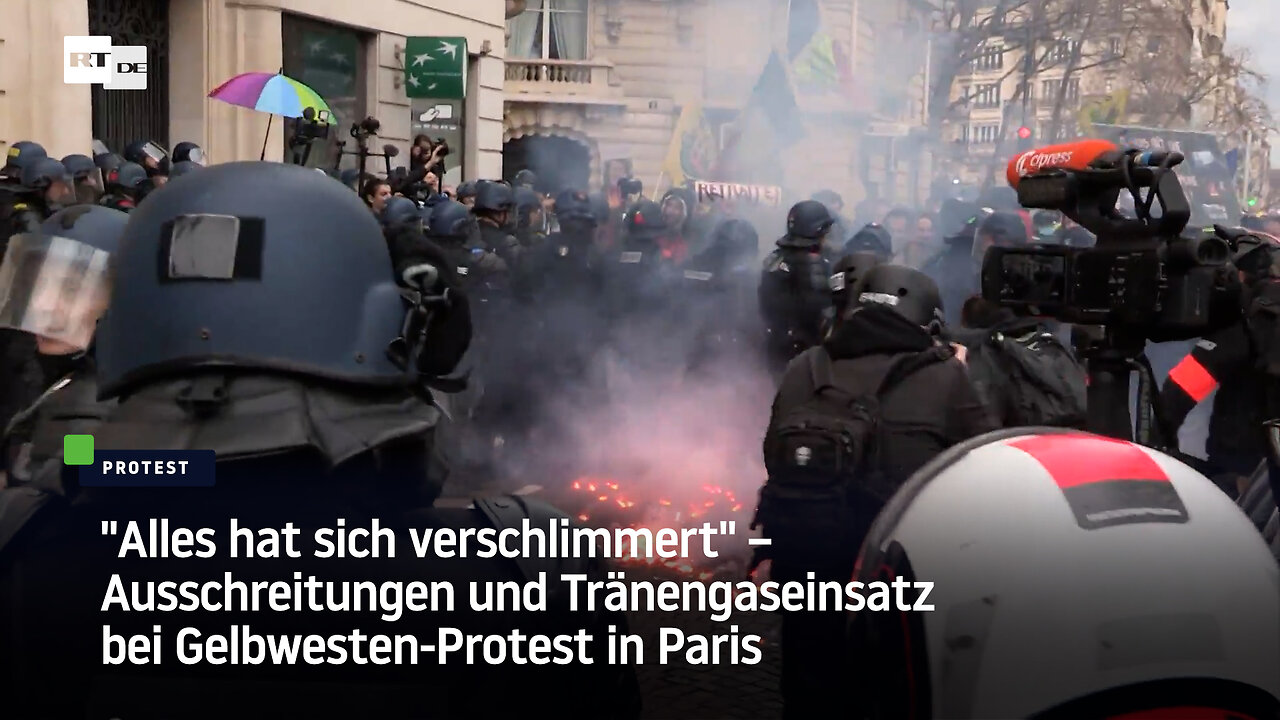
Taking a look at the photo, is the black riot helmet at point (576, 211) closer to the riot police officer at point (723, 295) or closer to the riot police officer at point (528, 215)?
the riot police officer at point (528, 215)

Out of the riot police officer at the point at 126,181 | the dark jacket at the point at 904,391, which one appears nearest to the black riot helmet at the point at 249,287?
the dark jacket at the point at 904,391

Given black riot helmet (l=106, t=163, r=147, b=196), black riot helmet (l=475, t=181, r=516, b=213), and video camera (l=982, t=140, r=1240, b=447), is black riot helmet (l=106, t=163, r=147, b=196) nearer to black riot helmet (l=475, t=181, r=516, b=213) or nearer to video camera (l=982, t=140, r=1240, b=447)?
black riot helmet (l=475, t=181, r=516, b=213)

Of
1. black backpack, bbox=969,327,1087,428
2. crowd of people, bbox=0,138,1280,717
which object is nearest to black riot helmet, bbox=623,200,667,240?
black backpack, bbox=969,327,1087,428

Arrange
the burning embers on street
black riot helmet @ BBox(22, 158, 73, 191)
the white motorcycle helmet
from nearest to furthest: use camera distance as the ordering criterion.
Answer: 1. the white motorcycle helmet
2. the burning embers on street
3. black riot helmet @ BBox(22, 158, 73, 191)

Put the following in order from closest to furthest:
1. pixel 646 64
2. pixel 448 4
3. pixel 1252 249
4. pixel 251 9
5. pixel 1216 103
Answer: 1. pixel 1252 249
2. pixel 251 9
3. pixel 448 4
4. pixel 646 64
5. pixel 1216 103

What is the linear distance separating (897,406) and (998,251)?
1.59m

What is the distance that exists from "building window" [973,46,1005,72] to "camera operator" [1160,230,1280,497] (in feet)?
131

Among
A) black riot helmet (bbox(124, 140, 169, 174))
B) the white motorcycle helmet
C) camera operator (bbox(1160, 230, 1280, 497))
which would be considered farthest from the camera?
black riot helmet (bbox(124, 140, 169, 174))

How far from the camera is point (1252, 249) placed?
5934mm

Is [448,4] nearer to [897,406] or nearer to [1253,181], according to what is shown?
[897,406]

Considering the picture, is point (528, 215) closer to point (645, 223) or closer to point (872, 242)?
point (645, 223)

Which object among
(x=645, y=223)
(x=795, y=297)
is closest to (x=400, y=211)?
(x=645, y=223)

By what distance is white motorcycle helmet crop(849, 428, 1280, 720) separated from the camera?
6.19 ft

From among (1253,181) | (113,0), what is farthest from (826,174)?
(1253,181)
